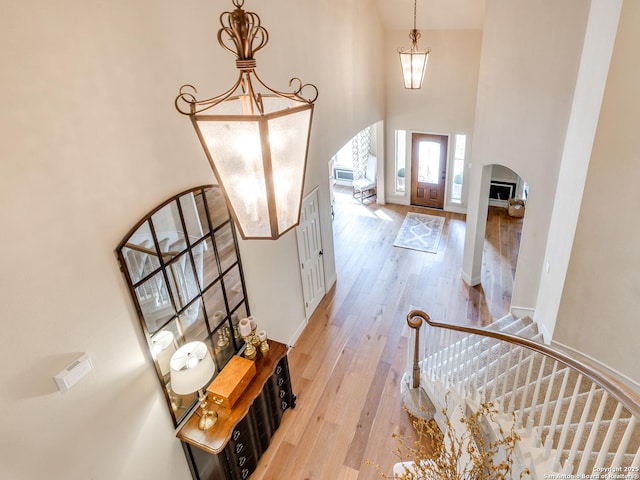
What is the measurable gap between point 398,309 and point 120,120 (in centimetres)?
482

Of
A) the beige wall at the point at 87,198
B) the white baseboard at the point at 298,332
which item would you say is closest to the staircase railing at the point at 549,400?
the white baseboard at the point at 298,332

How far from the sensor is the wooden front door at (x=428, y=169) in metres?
9.00

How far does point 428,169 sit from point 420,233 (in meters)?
1.87

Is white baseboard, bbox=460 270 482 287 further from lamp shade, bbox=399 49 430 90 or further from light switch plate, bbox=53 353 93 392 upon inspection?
light switch plate, bbox=53 353 93 392

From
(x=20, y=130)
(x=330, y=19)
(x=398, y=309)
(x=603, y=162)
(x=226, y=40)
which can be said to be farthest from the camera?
(x=398, y=309)

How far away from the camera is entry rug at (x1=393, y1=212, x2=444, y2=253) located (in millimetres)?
7961

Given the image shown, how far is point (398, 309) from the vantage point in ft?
20.1

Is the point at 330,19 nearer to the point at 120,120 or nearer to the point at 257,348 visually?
the point at 120,120

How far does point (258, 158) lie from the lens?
1.38 metres

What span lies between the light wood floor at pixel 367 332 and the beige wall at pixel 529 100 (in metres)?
1.27

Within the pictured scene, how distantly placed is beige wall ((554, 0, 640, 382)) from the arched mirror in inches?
137

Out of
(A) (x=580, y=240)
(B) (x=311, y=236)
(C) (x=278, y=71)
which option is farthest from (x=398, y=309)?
(C) (x=278, y=71)

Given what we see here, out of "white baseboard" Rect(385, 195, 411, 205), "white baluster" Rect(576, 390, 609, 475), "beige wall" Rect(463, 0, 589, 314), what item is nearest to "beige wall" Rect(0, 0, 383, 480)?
"white baluster" Rect(576, 390, 609, 475)

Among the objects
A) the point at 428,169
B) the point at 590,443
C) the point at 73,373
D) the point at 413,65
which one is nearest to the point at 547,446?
the point at 590,443
